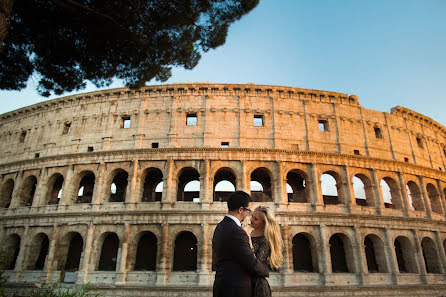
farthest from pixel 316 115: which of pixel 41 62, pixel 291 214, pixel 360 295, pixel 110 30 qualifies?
pixel 41 62

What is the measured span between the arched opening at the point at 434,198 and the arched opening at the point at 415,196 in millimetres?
2258

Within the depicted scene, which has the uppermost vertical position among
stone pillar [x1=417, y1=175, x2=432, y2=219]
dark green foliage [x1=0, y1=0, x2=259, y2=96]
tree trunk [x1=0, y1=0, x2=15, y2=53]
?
dark green foliage [x1=0, y1=0, x2=259, y2=96]

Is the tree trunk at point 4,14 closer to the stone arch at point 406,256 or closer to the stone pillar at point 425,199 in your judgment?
the stone arch at point 406,256

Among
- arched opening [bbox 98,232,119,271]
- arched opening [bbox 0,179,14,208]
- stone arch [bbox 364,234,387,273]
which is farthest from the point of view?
arched opening [bbox 0,179,14,208]

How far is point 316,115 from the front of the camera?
69.8 ft

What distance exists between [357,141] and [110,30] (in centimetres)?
1872

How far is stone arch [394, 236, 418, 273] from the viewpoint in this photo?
62.0 feet

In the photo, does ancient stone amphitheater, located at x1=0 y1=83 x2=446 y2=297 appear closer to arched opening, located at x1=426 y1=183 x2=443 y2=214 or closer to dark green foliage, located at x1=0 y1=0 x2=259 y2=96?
arched opening, located at x1=426 y1=183 x2=443 y2=214

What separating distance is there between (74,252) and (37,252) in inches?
102

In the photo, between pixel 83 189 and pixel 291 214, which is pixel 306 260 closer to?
A: pixel 291 214

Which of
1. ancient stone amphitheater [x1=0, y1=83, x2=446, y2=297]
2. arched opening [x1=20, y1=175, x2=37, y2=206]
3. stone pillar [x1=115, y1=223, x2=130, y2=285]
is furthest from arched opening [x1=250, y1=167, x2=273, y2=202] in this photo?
arched opening [x1=20, y1=175, x2=37, y2=206]

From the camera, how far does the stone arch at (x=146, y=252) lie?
18359mm

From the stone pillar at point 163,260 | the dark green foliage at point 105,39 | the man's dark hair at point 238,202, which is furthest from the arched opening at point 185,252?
the man's dark hair at point 238,202

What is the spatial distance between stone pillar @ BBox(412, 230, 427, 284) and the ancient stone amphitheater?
2.9 inches
